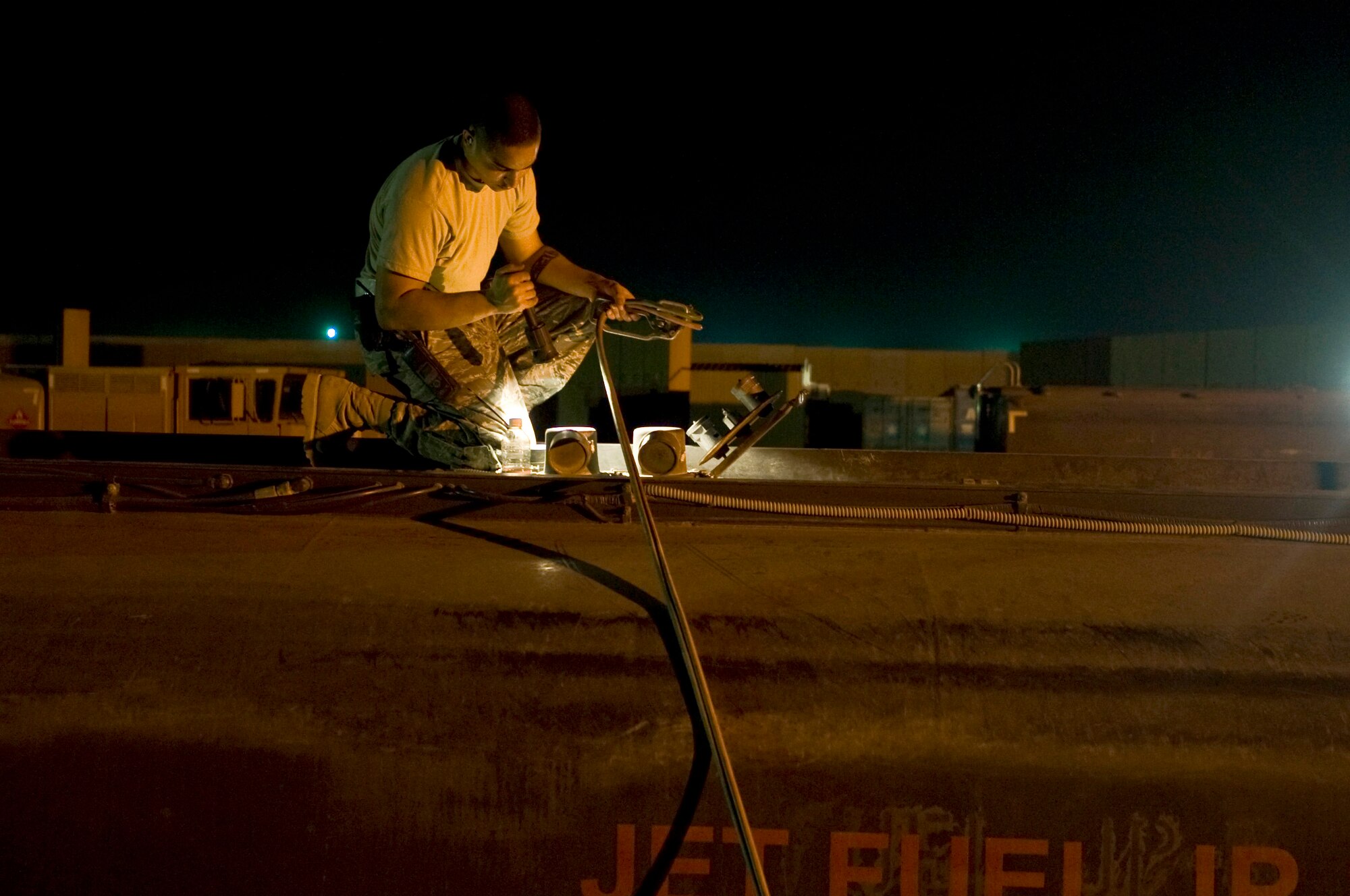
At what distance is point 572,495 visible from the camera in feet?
7.13

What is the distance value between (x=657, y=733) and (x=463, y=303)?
1.56 meters

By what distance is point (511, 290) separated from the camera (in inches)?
105

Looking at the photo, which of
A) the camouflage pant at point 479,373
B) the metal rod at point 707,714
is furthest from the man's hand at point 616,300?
the metal rod at point 707,714

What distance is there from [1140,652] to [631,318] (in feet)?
5.74

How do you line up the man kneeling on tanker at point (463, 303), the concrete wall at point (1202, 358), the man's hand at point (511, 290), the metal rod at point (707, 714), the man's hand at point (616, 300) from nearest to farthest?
the metal rod at point (707, 714), the man's hand at point (511, 290), the man kneeling on tanker at point (463, 303), the man's hand at point (616, 300), the concrete wall at point (1202, 358)

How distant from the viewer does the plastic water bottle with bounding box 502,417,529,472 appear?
3072 mm

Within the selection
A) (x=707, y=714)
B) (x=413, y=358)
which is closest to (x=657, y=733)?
(x=707, y=714)

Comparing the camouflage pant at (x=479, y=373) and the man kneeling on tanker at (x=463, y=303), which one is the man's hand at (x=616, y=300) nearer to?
the man kneeling on tanker at (x=463, y=303)

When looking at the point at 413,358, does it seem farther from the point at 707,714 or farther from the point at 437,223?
the point at 707,714

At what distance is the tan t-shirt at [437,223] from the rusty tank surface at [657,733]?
1.27 metres

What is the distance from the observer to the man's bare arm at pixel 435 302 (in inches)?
106

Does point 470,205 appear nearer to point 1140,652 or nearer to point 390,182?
point 390,182

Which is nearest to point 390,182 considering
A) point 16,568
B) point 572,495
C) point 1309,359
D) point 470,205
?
point 470,205

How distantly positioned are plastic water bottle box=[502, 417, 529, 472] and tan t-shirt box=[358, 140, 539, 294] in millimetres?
461
